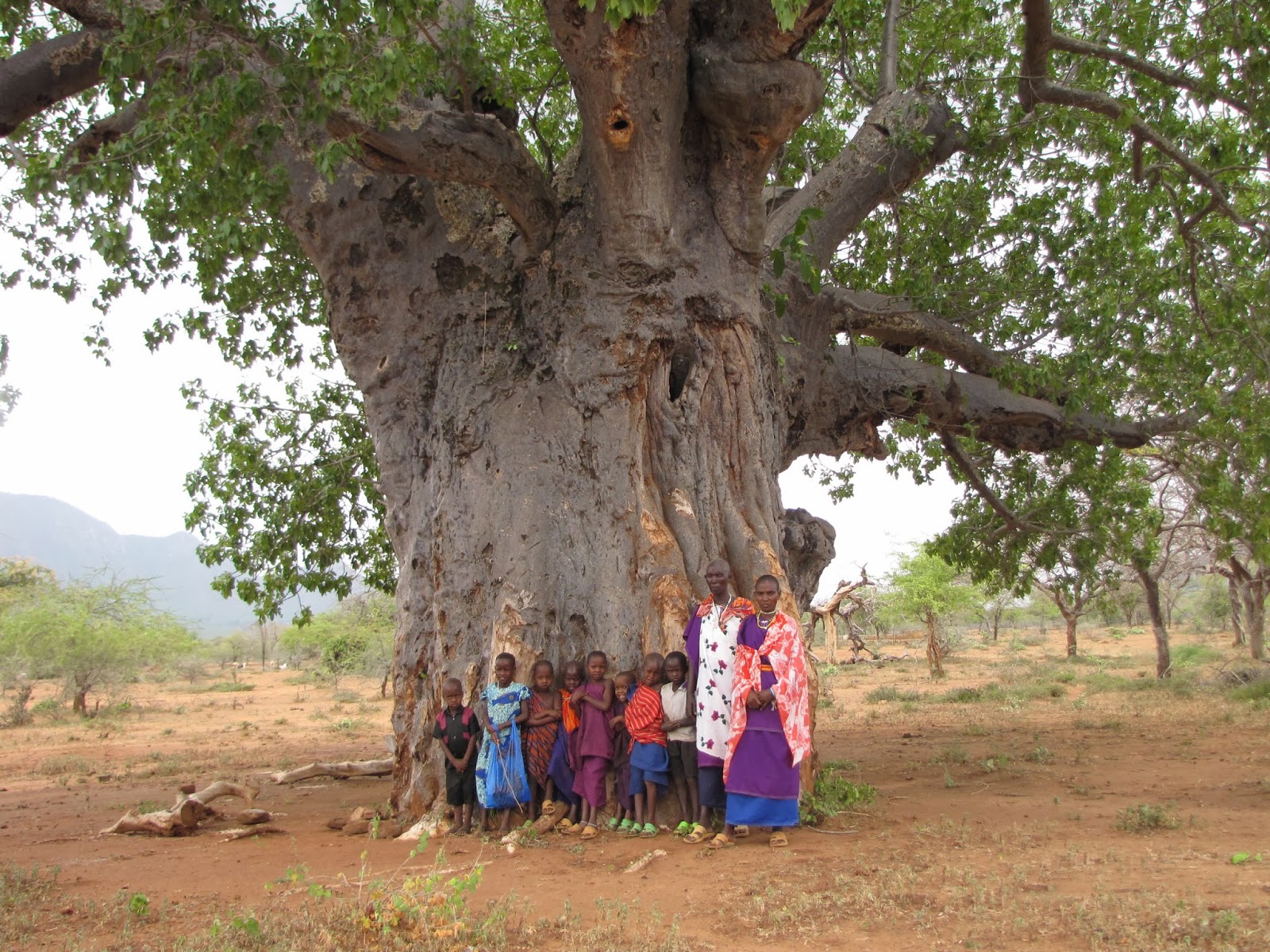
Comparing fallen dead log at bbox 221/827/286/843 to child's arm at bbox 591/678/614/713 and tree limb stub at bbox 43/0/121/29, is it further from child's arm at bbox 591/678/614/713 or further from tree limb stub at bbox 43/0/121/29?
tree limb stub at bbox 43/0/121/29

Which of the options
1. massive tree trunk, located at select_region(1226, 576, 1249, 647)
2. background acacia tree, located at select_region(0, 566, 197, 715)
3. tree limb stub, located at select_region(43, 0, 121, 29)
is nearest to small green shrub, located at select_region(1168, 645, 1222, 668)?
massive tree trunk, located at select_region(1226, 576, 1249, 647)

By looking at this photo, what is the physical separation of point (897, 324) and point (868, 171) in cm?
134

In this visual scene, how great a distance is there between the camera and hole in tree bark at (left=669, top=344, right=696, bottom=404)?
6242 mm

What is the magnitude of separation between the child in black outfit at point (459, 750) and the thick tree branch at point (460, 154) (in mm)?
2832

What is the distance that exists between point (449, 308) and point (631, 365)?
4.57 feet

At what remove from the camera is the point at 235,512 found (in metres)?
9.05

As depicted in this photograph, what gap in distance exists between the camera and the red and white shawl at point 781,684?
5.12 m

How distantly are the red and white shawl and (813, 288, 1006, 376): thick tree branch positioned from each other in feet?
11.1

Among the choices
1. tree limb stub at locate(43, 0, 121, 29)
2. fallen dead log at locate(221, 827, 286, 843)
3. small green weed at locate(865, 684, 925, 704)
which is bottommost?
fallen dead log at locate(221, 827, 286, 843)

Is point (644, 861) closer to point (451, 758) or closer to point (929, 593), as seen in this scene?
point (451, 758)

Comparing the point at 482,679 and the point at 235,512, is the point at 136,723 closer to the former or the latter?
the point at 235,512

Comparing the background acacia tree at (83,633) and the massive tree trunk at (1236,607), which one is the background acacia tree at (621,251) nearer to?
the background acacia tree at (83,633)

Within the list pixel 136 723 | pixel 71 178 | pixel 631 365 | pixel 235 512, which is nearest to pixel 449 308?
pixel 631 365

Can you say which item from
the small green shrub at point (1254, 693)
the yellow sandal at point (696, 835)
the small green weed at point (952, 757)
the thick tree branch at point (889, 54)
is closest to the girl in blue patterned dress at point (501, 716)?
the yellow sandal at point (696, 835)
